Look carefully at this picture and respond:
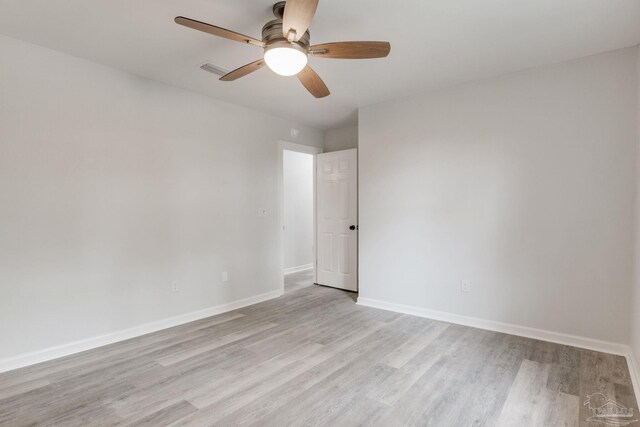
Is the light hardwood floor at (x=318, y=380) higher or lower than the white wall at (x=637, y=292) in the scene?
lower

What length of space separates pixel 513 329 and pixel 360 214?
6.67ft

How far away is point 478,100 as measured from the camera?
3377 millimetres

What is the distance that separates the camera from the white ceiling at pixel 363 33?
211cm

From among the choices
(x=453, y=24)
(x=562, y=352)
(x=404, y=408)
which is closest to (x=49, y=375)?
(x=404, y=408)

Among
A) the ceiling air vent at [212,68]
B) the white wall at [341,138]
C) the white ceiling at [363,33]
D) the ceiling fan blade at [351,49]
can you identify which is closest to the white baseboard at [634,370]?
the white ceiling at [363,33]

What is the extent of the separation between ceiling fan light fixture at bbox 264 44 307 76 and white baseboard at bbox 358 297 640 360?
9.55ft

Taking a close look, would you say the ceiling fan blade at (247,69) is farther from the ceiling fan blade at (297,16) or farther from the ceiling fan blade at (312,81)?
the ceiling fan blade at (297,16)

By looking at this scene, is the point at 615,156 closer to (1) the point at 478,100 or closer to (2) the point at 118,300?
(1) the point at 478,100

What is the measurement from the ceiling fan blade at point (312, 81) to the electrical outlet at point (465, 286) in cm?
237

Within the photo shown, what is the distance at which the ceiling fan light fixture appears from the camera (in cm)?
197

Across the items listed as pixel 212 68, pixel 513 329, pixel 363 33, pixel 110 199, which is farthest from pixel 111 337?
pixel 513 329

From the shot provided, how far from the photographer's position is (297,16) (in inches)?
67.5

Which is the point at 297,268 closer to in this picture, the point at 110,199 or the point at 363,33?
the point at 110,199

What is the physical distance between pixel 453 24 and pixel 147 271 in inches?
133
